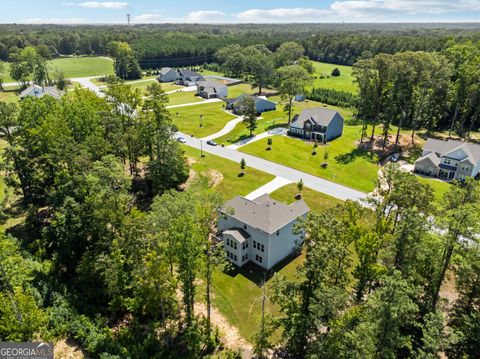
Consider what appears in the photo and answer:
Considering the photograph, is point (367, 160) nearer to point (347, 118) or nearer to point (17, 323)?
point (347, 118)

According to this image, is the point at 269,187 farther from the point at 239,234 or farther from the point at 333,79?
the point at 333,79

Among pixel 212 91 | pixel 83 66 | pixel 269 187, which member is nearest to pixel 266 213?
pixel 269 187

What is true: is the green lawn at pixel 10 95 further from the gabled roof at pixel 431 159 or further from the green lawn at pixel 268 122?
the gabled roof at pixel 431 159

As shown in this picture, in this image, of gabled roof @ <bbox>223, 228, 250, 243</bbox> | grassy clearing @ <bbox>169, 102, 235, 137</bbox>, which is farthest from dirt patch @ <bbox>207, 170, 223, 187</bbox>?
grassy clearing @ <bbox>169, 102, 235, 137</bbox>

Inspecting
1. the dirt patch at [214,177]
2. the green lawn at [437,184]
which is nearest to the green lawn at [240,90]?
the dirt patch at [214,177]

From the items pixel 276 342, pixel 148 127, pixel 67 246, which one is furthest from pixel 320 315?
pixel 148 127
